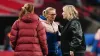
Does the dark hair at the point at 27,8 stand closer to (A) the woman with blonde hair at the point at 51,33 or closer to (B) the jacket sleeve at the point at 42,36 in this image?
(B) the jacket sleeve at the point at 42,36

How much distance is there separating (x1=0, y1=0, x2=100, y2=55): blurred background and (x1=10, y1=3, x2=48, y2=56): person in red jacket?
7.65 m

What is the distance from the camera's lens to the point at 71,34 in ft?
41.1

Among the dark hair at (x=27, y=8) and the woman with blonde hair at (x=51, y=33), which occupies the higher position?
the dark hair at (x=27, y=8)

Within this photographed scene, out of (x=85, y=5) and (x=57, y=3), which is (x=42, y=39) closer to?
(x=57, y=3)

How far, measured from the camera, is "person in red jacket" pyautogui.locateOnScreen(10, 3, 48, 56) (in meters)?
11.9

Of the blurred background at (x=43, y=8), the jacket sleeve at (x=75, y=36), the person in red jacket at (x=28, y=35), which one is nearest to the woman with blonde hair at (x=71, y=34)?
the jacket sleeve at (x=75, y=36)

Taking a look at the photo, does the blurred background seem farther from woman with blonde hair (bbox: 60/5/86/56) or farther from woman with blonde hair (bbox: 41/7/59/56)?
woman with blonde hair (bbox: 60/5/86/56)

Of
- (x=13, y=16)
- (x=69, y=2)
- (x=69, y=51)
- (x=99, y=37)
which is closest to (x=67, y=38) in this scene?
(x=69, y=51)

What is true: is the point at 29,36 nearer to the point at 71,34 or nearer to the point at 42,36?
the point at 42,36

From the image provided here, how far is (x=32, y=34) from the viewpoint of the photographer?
39.0 ft

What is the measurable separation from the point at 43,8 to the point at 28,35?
10659 millimetres

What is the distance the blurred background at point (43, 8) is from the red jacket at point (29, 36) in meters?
7.66

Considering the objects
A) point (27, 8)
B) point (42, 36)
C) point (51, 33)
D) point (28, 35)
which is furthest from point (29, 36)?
point (51, 33)

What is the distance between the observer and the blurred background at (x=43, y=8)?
72.9 ft
